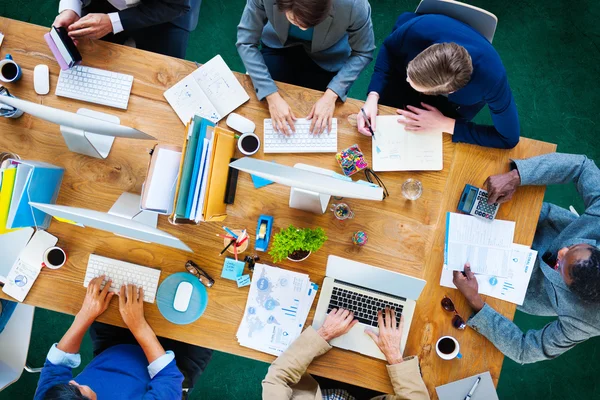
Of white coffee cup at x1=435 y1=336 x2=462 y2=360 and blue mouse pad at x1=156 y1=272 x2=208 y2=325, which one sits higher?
white coffee cup at x1=435 y1=336 x2=462 y2=360

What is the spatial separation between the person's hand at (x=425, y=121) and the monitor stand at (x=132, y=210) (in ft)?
3.62

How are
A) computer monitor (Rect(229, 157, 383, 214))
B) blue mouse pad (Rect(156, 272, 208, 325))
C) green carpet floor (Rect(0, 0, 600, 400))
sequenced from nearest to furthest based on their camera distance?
computer monitor (Rect(229, 157, 383, 214)), blue mouse pad (Rect(156, 272, 208, 325)), green carpet floor (Rect(0, 0, 600, 400))

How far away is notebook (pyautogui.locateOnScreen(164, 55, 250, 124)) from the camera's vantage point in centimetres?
180

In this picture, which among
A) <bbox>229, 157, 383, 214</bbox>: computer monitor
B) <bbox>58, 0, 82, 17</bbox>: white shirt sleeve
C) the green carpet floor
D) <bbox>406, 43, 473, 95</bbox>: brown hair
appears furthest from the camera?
the green carpet floor

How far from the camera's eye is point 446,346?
1737 mm

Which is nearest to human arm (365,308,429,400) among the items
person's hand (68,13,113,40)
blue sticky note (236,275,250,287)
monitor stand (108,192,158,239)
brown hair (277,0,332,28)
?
blue sticky note (236,275,250,287)

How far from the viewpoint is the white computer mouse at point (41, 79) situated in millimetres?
1786

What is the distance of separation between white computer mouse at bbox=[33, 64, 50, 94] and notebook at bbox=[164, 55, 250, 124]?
0.49 m

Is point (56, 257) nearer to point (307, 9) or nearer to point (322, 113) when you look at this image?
point (322, 113)

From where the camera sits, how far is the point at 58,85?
1.80m

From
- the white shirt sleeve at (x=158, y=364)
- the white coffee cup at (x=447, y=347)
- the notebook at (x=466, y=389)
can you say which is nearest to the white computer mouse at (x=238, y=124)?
the white shirt sleeve at (x=158, y=364)

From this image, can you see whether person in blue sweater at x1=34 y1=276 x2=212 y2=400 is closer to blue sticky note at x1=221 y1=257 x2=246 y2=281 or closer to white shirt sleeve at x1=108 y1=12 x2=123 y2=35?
blue sticky note at x1=221 y1=257 x2=246 y2=281

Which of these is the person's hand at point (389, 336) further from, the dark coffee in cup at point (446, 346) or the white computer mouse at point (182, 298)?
the white computer mouse at point (182, 298)

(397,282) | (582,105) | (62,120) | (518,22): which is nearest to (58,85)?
(62,120)
